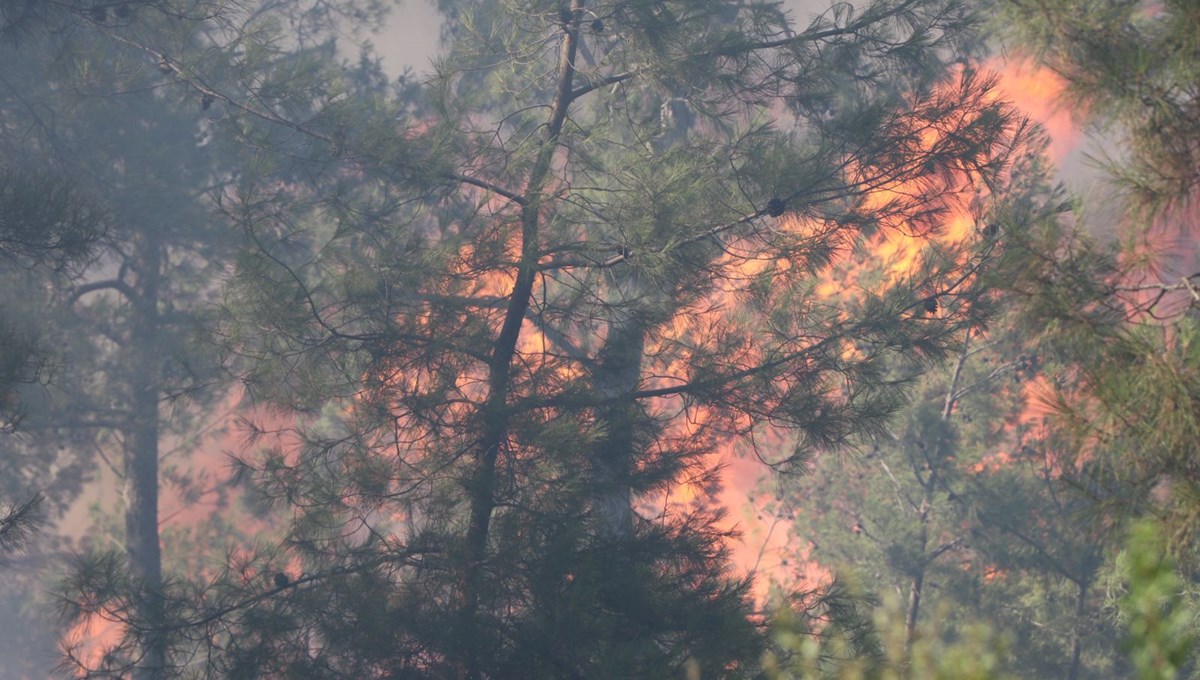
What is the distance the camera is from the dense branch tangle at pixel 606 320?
5617 millimetres

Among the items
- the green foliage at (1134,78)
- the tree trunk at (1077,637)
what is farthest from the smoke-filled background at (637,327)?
the tree trunk at (1077,637)

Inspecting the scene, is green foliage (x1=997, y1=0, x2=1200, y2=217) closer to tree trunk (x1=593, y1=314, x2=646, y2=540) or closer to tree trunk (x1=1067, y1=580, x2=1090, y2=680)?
tree trunk (x1=593, y1=314, x2=646, y2=540)

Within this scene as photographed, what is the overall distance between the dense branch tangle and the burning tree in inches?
1.0

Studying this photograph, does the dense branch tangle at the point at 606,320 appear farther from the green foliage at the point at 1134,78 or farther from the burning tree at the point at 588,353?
the green foliage at the point at 1134,78

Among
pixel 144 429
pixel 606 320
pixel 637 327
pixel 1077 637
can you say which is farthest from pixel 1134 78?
pixel 144 429

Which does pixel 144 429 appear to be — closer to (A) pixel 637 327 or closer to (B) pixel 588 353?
(B) pixel 588 353

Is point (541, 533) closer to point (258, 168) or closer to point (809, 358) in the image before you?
point (809, 358)

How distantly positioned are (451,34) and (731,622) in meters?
11.7

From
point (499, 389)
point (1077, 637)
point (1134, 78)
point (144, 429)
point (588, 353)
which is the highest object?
point (144, 429)

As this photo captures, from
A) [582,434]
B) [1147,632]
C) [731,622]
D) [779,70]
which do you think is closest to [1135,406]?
[1147,632]

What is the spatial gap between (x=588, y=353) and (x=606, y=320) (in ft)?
2.01

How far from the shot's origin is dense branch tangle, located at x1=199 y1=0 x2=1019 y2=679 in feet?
18.4

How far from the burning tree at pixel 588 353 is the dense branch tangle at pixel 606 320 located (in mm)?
26

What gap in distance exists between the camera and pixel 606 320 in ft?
21.9
